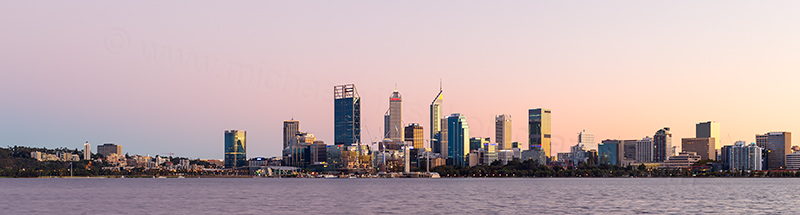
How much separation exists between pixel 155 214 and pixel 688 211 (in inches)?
2265

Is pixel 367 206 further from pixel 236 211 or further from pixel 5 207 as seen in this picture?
pixel 5 207

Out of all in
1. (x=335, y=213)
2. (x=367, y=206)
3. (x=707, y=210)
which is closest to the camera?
(x=335, y=213)

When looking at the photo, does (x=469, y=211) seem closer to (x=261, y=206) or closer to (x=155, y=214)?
(x=261, y=206)

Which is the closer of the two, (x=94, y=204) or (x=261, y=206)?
(x=261, y=206)

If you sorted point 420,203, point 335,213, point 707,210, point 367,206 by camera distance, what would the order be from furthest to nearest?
point 420,203, point 367,206, point 707,210, point 335,213

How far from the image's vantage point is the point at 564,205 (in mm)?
108625

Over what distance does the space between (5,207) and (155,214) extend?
26349mm

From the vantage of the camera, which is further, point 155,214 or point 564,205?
point 564,205

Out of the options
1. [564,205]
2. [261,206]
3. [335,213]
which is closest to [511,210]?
[564,205]

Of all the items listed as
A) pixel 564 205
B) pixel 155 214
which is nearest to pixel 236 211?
pixel 155 214

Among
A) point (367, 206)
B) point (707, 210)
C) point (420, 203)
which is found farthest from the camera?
point (420, 203)

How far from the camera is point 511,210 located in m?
97.9

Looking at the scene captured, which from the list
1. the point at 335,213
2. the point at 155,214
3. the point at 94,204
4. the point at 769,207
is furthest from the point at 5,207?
the point at 769,207

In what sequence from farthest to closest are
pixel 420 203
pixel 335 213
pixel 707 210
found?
pixel 420 203 → pixel 707 210 → pixel 335 213
